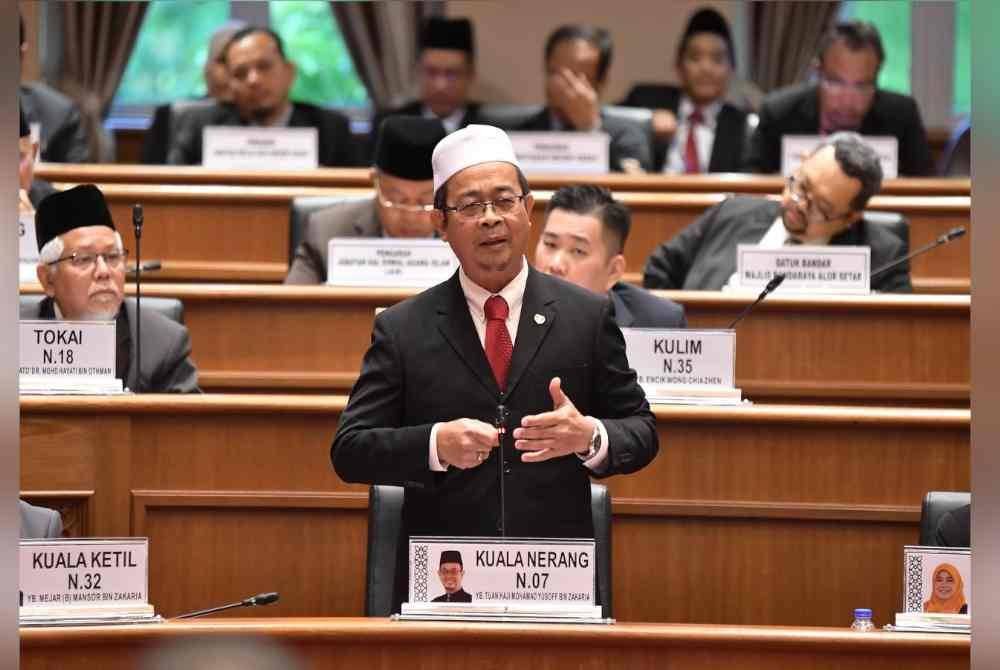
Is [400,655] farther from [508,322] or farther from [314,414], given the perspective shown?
[314,414]

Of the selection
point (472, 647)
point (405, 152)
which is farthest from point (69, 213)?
point (472, 647)

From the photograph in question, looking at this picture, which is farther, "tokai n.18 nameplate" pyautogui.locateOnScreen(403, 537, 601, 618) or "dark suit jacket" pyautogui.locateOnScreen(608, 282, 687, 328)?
"dark suit jacket" pyautogui.locateOnScreen(608, 282, 687, 328)

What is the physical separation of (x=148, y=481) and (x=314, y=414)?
358mm

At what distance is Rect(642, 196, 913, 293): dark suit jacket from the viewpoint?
4297 millimetres

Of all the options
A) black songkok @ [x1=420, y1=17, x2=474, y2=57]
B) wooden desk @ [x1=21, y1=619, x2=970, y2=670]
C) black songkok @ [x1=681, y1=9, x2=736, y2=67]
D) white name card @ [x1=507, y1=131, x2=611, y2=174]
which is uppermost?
black songkok @ [x1=681, y1=9, x2=736, y2=67]

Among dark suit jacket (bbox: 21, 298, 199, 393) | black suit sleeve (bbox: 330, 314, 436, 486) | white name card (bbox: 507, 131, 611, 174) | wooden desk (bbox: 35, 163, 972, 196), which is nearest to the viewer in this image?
black suit sleeve (bbox: 330, 314, 436, 486)

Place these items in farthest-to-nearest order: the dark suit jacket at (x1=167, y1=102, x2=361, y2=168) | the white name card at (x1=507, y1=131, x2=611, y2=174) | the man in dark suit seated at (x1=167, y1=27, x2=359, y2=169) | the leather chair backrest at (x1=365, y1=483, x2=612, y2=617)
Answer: the dark suit jacket at (x1=167, y1=102, x2=361, y2=168), the man in dark suit seated at (x1=167, y1=27, x2=359, y2=169), the white name card at (x1=507, y1=131, x2=611, y2=174), the leather chair backrest at (x1=365, y1=483, x2=612, y2=617)

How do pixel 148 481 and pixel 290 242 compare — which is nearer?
pixel 148 481

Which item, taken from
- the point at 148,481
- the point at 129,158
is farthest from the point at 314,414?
the point at 129,158

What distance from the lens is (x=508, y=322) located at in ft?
7.77

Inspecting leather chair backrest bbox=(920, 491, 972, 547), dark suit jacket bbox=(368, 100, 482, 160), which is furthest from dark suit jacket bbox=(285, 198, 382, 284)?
leather chair backrest bbox=(920, 491, 972, 547)

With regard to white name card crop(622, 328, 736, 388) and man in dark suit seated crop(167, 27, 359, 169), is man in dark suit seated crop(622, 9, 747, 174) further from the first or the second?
white name card crop(622, 328, 736, 388)

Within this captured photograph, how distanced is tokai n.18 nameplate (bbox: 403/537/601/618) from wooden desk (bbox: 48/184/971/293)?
2.59 metres

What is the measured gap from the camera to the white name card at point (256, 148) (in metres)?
5.28
